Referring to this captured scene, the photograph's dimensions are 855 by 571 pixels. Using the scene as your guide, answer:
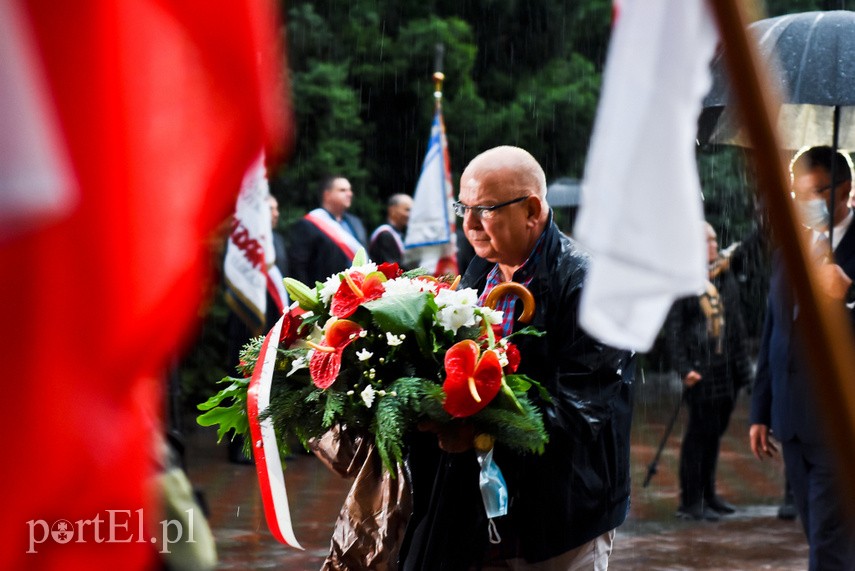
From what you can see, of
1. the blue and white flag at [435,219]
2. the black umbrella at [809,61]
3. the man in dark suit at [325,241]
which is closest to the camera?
the black umbrella at [809,61]

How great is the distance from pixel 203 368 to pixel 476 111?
630cm

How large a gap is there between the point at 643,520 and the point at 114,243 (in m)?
8.59

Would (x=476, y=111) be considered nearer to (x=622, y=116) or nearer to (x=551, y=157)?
(x=551, y=157)

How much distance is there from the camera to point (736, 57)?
60.5 inches

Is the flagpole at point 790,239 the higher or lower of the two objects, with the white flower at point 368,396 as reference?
higher

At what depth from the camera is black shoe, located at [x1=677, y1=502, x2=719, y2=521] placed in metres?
9.59

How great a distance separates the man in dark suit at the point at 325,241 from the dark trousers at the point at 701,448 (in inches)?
150

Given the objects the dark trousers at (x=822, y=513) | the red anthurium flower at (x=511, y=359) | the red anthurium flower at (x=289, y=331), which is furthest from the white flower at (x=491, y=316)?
the dark trousers at (x=822, y=513)

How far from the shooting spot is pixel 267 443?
4.04 m

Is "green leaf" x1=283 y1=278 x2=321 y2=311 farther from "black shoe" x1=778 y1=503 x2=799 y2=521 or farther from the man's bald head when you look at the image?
"black shoe" x1=778 y1=503 x2=799 y2=521

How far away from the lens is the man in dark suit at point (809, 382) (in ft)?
17.7

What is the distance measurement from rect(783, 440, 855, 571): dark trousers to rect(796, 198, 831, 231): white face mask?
1.01m

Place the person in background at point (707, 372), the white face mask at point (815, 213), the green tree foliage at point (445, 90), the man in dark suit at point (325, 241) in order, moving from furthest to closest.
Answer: the green tree foliage at point (445, 90) < the man in dark suit at point (325, 241) < the person in background at point (707, 372) < the white face mask at point (815, 213)

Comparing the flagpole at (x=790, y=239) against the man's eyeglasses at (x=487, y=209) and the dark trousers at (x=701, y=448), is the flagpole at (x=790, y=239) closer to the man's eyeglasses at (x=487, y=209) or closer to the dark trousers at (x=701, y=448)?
the man's eyeglasses at (x=487, y=209)
